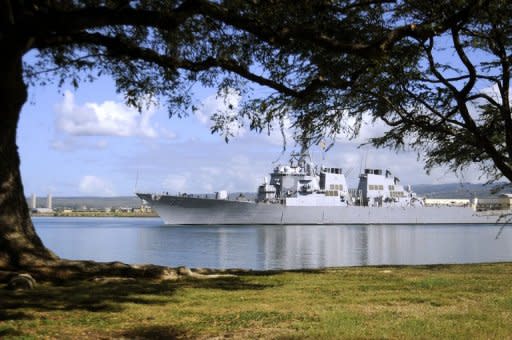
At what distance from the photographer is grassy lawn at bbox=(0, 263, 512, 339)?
5.14 meters

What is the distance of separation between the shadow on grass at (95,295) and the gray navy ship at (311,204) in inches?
2138

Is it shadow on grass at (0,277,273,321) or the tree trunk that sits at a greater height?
the tree trunk

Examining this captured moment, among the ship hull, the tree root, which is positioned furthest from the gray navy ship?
the tree root

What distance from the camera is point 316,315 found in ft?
19.3

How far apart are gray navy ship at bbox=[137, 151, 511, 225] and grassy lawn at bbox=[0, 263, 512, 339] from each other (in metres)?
54.6

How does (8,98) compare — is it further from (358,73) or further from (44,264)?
(358,73)

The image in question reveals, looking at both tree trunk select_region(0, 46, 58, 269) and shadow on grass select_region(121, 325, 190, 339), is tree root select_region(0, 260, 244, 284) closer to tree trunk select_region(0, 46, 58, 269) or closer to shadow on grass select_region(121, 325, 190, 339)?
tree trunk select_region(0, 46, 58, 269)

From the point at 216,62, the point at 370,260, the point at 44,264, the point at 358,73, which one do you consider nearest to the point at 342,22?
the point at 358,73

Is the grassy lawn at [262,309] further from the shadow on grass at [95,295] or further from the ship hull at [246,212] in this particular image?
the ship hull at [246,212]

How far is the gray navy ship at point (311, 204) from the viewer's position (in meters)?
64.3

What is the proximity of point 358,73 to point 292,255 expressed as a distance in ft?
67.0

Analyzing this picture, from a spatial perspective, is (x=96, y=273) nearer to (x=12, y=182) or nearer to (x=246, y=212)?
(x=12, y=182)

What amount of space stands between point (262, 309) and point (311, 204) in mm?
62318

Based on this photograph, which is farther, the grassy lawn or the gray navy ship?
the gray navy ship
